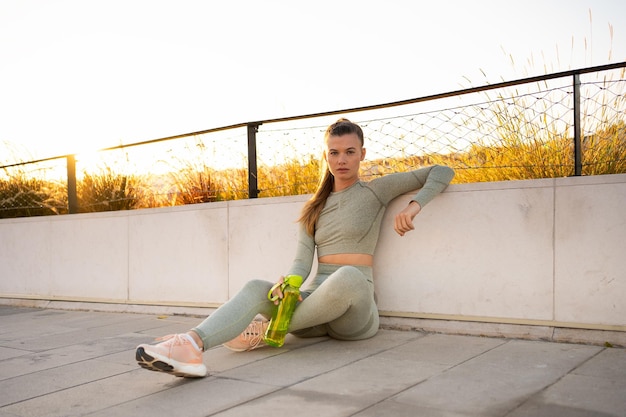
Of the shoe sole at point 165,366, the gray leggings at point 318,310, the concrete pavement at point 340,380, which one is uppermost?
the gray leggings at point 318,310

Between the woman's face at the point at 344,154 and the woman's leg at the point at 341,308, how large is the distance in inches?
21.6

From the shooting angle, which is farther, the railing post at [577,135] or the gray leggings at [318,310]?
the railing post at [577,135]

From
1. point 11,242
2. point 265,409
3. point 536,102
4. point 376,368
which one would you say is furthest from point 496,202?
point 11,242

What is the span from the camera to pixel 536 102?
3568 mm

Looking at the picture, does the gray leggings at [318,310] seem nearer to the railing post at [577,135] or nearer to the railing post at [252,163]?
the railing post at [577,135]

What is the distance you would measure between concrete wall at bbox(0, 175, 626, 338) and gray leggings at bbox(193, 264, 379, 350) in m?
0.50

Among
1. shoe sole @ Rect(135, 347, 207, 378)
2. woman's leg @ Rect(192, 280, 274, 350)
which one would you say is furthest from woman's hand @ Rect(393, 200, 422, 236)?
shoe sole @ Rect(135, 347, 207, 378)

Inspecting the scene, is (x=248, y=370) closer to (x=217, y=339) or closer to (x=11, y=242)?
(x=217, y=339)

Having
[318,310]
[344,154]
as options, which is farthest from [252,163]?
[318,310]

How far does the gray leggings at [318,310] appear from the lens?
239 cm

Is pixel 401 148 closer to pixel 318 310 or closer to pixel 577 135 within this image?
pixel 577 135

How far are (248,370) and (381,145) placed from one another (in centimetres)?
217

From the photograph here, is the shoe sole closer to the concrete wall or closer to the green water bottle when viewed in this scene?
the green water bottle

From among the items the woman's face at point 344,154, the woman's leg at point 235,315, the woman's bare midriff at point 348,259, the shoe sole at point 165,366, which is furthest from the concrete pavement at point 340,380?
the woman's face at point 344,154
